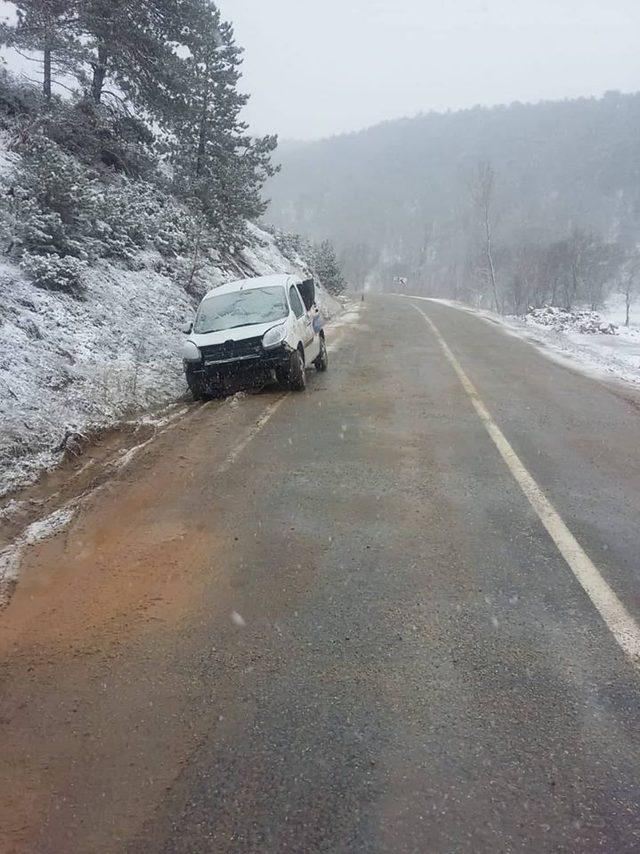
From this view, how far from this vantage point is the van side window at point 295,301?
10359mm

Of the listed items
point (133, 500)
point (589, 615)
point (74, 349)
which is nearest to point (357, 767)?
point (589, 615)

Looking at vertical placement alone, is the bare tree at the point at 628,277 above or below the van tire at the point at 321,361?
above

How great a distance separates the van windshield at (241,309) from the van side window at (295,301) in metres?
0.23

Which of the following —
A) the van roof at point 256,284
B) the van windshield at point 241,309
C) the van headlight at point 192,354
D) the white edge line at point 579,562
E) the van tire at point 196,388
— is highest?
the van roof at point 256,284

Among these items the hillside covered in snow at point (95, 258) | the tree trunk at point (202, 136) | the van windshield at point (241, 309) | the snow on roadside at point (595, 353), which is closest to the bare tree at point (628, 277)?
the snow on roadside at point (595, 353)

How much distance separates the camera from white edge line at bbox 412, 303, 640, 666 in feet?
10.4

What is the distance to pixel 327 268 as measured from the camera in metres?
38.6

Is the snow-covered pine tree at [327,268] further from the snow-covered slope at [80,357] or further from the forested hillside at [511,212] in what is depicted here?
the forested hillside at [511,212]

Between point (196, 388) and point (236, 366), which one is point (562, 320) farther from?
point (196, 388)

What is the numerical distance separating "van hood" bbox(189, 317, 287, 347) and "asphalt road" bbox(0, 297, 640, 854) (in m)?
3.59

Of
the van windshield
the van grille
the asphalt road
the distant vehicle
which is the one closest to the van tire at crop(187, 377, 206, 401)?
the distant vehicle

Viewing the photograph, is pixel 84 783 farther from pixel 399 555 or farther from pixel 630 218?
pixel 630 218

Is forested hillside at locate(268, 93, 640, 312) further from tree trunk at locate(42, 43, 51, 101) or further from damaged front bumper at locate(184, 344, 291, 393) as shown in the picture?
damaged front bumper at locate(184, 344, 291, 393)

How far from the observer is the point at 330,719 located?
262cm
